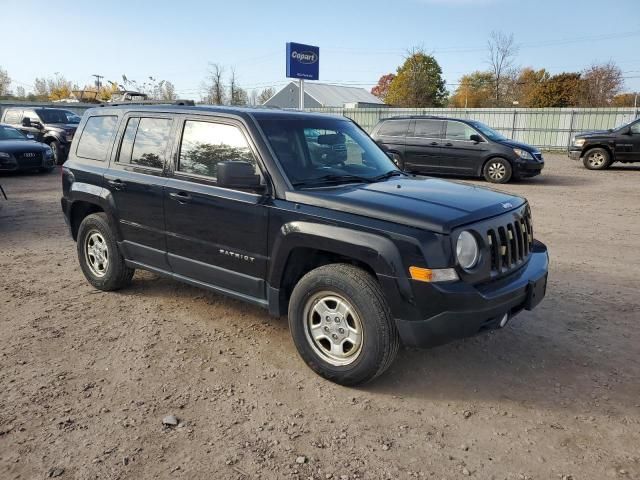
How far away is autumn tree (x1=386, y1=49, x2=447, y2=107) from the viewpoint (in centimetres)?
5281

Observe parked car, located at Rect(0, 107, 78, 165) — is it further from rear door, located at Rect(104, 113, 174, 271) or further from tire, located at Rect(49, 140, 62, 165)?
rear door, located at Rect(104, 113, 174, 271)

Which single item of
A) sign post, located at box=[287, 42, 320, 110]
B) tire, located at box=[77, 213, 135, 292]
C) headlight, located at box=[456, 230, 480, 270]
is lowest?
tire, located at box=[77, 213, 135, 292]

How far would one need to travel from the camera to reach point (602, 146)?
55.2ft

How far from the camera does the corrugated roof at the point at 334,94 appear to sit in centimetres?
6044

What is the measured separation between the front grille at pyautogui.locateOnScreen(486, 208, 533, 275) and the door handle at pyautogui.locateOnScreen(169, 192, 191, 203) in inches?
92.0

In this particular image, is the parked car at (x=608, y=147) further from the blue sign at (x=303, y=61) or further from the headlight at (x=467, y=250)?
the blue sign at (x=303, y=61)

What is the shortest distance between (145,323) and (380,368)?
90.6 inches

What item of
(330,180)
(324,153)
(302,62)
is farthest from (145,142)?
(302,62)

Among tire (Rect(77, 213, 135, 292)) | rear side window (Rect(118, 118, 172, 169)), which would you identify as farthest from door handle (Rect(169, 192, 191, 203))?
tire (Rect(77, 213, 135, 292))

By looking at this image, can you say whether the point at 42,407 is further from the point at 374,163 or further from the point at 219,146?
the point at 374,163

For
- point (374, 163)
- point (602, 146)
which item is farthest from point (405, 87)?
point (374, 163)

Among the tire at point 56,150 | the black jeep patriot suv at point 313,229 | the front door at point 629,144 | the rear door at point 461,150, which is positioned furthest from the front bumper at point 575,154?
the tire at point 56,150

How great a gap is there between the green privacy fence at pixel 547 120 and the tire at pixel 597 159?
9640mm

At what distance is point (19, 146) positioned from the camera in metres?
14.8
